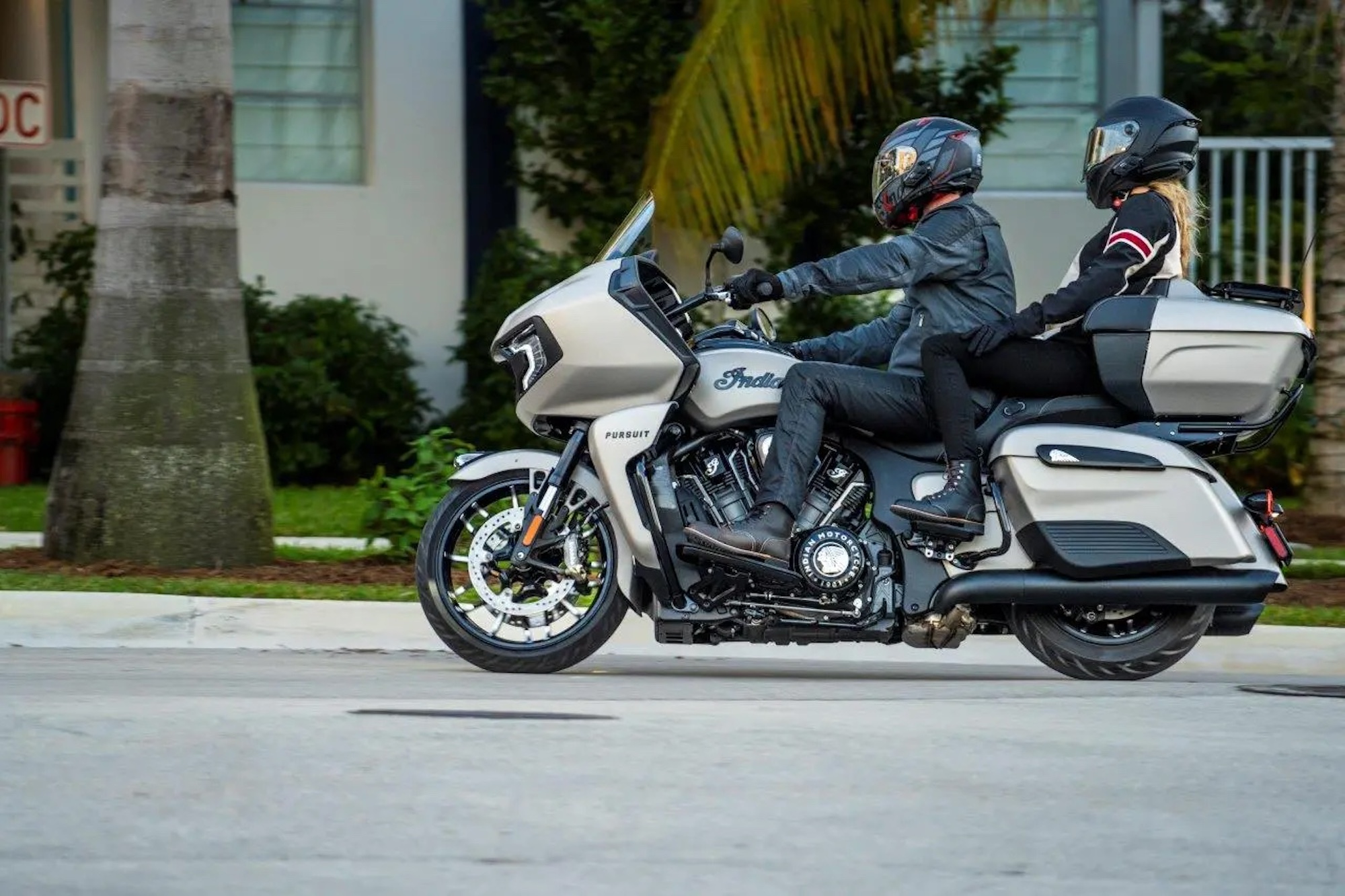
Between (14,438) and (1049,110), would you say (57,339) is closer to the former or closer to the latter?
(14,438)

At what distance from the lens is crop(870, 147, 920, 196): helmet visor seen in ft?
23.7

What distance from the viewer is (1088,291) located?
707cm

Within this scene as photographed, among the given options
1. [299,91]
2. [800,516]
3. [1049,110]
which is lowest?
[800,516]

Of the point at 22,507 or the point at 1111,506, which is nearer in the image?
the point at 1111,506

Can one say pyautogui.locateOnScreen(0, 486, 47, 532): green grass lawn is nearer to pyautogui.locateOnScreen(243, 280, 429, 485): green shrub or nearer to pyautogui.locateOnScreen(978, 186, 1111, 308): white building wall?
pyautogui.locateOnScreen(243, 280, 429, 485): green shrub

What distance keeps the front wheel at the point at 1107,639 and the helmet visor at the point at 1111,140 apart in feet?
4.99

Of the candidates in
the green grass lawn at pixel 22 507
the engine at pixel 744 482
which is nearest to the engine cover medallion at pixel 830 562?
the engine at pixel 744 482

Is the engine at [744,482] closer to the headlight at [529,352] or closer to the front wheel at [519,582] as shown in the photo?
the front wheel at [519,582]

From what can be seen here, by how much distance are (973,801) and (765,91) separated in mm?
6833

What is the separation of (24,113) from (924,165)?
7663mm

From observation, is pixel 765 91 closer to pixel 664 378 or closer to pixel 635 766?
pixel 664 378

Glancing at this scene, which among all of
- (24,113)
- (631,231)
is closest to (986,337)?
(631,231)

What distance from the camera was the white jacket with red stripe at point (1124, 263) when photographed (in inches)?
278

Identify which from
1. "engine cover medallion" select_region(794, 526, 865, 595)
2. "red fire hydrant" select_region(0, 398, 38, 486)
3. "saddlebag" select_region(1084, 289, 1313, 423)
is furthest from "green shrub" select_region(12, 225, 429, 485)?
"saddlebag" select_region(1084, 289, 1313, 423)
